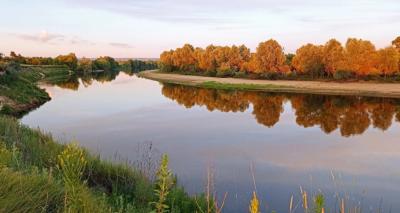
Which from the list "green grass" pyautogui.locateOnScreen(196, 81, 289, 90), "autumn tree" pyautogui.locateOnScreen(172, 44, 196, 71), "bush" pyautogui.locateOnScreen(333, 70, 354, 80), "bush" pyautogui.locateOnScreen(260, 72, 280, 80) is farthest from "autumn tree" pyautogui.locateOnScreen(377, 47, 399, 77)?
"autumn tree" pyautogui.locateOnScreen(172, 44, 196, 71)

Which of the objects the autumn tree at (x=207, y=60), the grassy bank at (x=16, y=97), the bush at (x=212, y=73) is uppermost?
the autumn tree at (x=207, y=60)

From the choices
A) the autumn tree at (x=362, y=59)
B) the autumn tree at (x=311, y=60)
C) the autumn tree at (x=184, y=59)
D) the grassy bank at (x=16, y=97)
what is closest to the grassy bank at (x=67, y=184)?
the grassy bank at (x=16, y=97)

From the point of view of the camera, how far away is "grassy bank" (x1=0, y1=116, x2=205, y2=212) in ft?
13.2

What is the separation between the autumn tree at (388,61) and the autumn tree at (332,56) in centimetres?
532

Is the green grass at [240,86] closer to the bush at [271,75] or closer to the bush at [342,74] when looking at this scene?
the bush at [342,74]

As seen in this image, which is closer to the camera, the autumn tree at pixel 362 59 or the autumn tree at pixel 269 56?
the autumn tree at pixel 362 59

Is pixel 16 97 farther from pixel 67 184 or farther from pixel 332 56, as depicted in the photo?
pixel 332 56

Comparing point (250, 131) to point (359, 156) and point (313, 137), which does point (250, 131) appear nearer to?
point (313, 137)

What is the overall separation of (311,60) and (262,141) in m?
45.4

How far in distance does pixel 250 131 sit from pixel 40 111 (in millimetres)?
16796

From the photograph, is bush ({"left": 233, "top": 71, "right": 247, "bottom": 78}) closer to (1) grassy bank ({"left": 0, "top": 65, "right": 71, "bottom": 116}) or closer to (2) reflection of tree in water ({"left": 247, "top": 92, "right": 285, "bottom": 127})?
(2) reflection of tree in water ({"left": 247, "top": 92, "right": 285, "bottom": 127})

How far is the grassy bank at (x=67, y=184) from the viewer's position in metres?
4.02

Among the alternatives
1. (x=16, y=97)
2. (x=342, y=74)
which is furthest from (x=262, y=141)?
(x=342, y=74)

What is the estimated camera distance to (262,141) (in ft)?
67.5
